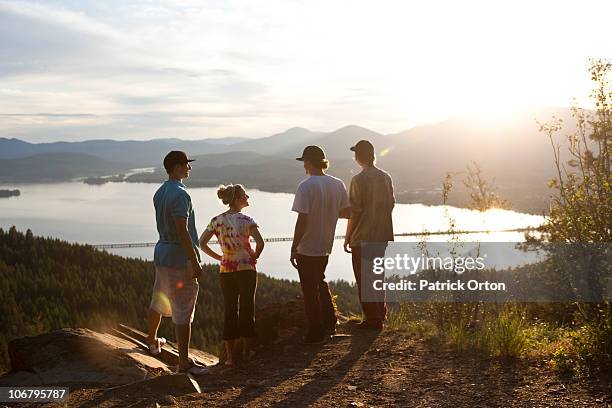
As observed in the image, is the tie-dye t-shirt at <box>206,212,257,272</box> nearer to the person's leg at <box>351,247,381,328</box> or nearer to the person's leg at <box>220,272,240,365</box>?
the person's leg at <box>220,272,240,365</box>

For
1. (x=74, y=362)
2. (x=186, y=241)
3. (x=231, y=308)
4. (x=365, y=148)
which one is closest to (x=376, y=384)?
(x=231, y=308)

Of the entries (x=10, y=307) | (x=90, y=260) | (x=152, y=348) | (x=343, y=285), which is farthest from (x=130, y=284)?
(x=152, y=348)

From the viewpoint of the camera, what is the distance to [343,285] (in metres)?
74.9

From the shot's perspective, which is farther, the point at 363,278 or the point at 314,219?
the point at 363,278

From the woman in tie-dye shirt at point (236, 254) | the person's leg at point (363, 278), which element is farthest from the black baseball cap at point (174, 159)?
the person's leg at point (363, 278)

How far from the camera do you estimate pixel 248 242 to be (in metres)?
5.74

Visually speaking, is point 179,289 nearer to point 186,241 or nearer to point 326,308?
point 186,241

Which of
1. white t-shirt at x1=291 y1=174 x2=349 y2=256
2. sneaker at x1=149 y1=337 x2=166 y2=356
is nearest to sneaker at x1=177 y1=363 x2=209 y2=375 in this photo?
sneaker at x1=149 y1=337 x2=166 y2=356

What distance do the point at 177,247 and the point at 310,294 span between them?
1498 millimetres

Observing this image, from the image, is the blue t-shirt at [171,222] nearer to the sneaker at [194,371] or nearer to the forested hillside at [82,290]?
the sneaker at [194,371]

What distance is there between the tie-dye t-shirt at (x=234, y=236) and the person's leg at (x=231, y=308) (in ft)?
0.37

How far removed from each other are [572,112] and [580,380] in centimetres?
315

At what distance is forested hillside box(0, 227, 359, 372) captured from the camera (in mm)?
46688

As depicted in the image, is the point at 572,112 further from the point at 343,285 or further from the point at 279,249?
the point at 279,249
